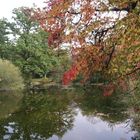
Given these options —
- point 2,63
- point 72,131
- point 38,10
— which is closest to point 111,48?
point 38,10

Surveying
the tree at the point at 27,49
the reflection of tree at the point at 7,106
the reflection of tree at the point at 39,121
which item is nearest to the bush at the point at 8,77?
the tree at the point at 27,49

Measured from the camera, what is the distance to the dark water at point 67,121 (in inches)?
1035

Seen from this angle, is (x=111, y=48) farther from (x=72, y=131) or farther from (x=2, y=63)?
(x=2, y=63)

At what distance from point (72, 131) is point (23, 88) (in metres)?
37.8

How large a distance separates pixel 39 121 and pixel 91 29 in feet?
73.9

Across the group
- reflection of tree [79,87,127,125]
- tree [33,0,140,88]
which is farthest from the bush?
tree [33,0,140,88]

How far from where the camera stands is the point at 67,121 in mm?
31594

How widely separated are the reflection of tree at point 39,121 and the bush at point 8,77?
1710cm

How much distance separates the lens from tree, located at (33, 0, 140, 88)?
9180 mm

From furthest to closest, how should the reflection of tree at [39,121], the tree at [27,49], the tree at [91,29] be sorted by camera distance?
the tree at [27,49], the reflection of tree at [39,121], the tree at [91,29]

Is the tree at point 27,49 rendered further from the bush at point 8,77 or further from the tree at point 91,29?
the tree at point 91,29

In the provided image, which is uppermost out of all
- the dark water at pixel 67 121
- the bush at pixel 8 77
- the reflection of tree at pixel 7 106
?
the bush at pixel 8 77

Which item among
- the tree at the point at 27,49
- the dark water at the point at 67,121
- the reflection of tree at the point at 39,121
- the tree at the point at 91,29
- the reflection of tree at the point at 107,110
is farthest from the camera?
the tree at the point at 27,49

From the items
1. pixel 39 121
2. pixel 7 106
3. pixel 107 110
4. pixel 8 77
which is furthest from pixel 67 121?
pixel 8 77
